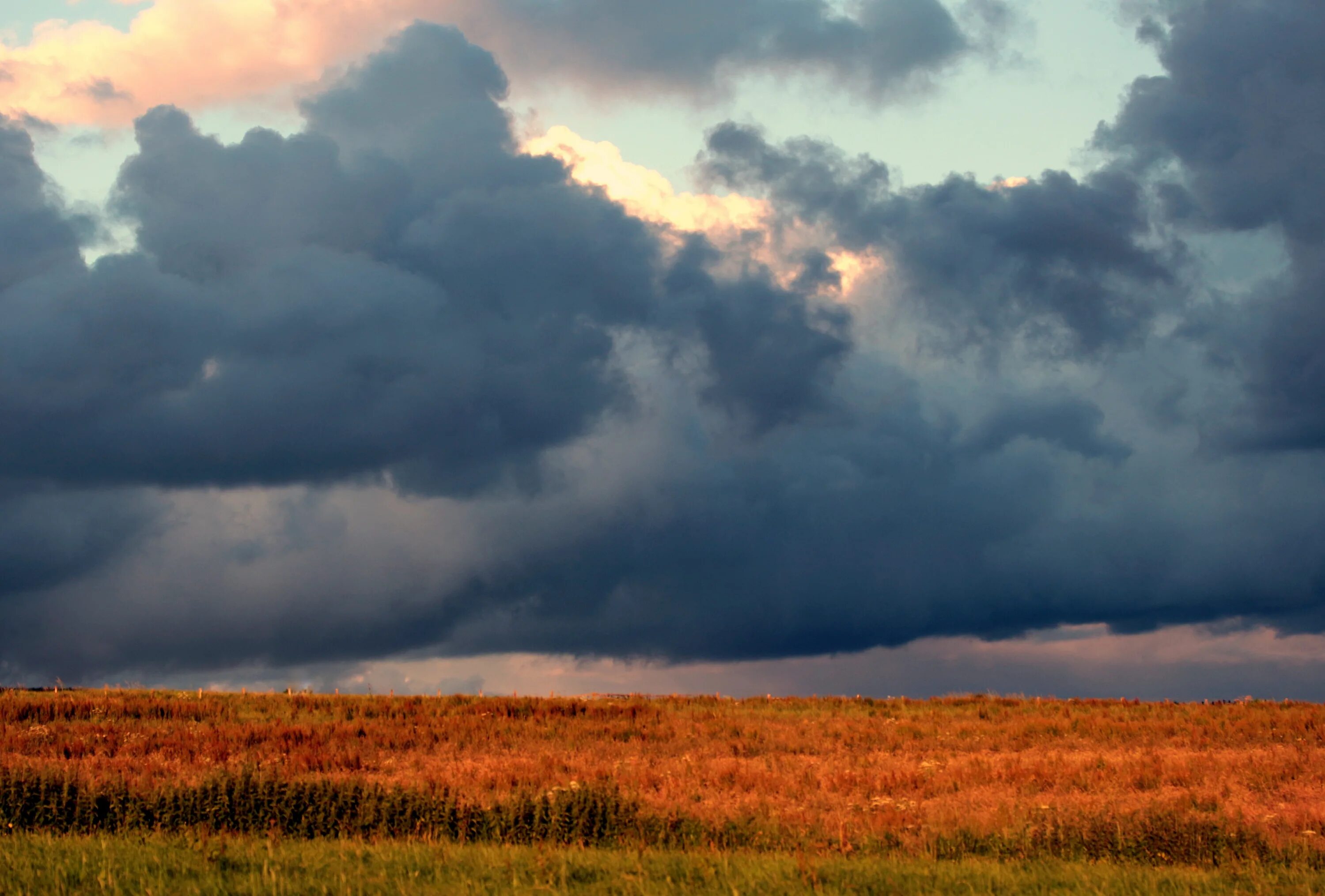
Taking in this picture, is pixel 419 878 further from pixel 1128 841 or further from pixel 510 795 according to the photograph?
pixel 1128 841

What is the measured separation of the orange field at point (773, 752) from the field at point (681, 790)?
14cm

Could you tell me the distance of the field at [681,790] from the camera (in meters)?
15.1

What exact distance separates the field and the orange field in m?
0.14

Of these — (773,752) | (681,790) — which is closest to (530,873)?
(681,790)

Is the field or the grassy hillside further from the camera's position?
the field

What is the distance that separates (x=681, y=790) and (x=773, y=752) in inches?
334

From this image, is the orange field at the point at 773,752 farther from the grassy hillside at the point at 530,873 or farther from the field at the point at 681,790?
the grassy hillside at the point at 530,873

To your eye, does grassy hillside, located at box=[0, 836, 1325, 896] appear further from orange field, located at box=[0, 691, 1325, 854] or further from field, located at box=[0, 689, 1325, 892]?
orange field, located at box=[0, 691, 1325, 854]

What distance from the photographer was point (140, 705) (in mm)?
38156

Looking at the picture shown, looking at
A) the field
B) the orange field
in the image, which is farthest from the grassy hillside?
the orange field

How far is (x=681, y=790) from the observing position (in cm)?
2311

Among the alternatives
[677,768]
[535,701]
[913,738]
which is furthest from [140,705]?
[913,738]

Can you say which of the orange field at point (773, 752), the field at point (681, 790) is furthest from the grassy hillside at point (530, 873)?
the orange field at point (773, 752)

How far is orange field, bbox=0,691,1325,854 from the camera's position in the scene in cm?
2062
